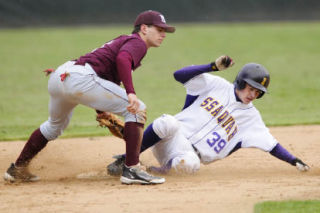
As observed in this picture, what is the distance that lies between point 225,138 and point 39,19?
17413 millimetres

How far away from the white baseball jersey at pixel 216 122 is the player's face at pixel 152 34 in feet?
1.66

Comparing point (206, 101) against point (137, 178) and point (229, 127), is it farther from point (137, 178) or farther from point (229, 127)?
point (137, 178)

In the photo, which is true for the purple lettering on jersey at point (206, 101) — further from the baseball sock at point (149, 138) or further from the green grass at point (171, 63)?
the green grass at point (171, 63)

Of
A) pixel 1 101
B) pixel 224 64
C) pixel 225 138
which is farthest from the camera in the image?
pixel 1 101

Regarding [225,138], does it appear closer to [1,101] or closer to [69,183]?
[69,183]

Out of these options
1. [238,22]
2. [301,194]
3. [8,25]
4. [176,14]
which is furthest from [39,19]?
[301,194]

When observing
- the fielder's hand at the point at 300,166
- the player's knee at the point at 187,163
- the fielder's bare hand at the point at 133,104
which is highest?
the fielder's bare hand at the point at 133,104

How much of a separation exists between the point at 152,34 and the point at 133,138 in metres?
0.89

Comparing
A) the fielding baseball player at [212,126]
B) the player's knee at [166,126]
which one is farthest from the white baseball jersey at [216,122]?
the player's knee at [166,126]

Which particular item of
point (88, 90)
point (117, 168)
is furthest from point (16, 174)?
point (88, 90)

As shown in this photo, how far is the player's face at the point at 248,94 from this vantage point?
4887 mm

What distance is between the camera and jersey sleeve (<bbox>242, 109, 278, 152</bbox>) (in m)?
4.84

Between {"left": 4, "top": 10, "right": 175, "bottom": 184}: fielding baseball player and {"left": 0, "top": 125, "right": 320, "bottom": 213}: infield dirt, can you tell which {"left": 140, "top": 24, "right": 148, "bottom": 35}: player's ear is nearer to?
{"left": 4, "top": 10, "right": 175, "bottom": 184}: fielding baseball player

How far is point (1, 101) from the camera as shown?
10.0 m
